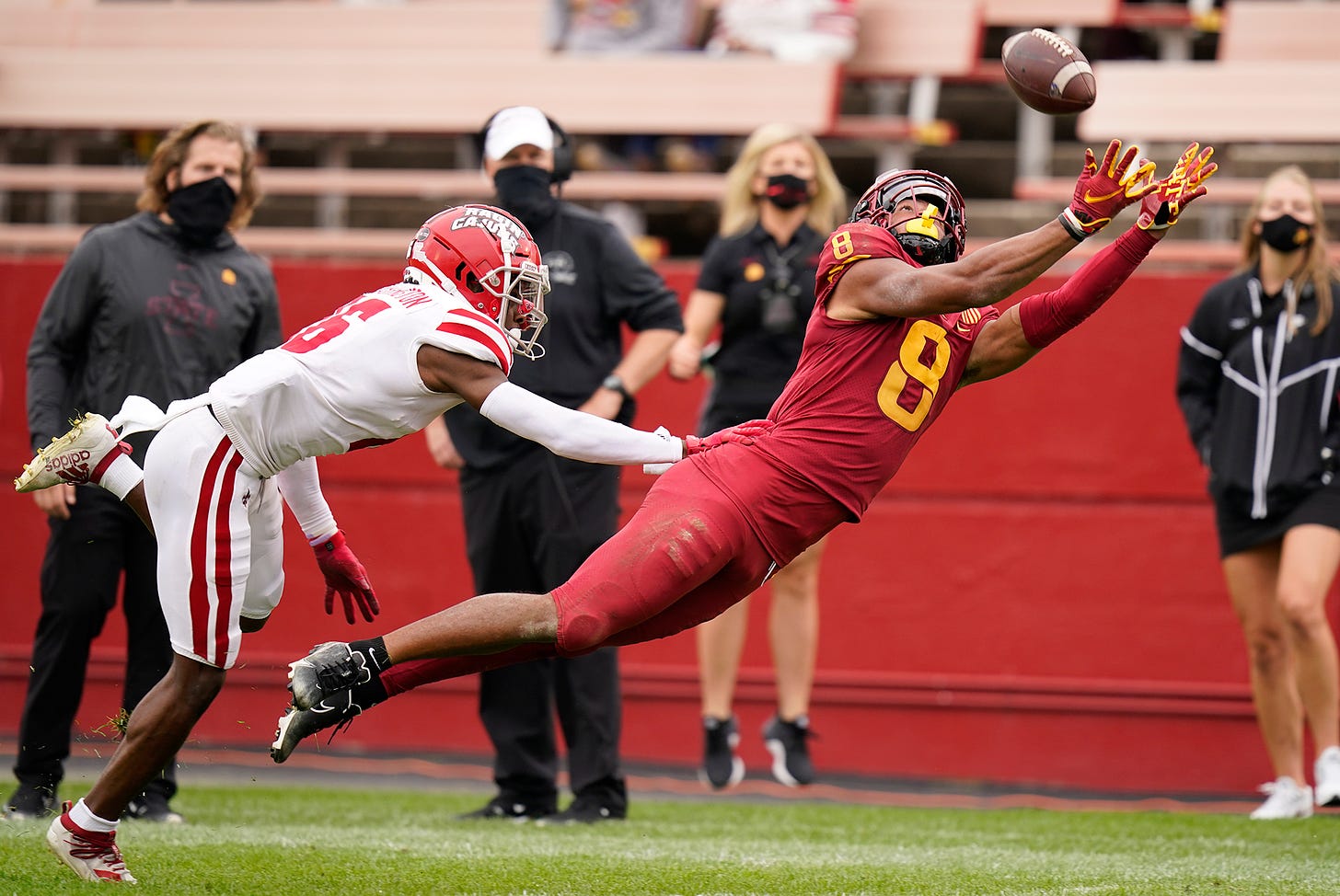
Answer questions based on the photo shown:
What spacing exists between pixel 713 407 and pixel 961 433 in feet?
5.05

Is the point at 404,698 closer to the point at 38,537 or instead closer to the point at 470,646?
the point at 38,537

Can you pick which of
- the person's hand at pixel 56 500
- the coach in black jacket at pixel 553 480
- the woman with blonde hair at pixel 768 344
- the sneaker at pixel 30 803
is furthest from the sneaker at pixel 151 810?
the woman with blonde hair at pixel 768 344

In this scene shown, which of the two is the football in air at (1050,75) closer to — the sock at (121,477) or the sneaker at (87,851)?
the sock at (121,477)

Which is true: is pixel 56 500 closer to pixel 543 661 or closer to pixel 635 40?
pixel 543 661

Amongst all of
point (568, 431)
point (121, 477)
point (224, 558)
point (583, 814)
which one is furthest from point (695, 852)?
point (121, 477)

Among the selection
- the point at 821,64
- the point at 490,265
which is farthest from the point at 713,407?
the point at 821,64

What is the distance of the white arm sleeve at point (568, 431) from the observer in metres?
4.10

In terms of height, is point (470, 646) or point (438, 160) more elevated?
point (438, 160)

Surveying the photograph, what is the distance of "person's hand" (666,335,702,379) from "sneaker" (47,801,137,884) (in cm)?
311

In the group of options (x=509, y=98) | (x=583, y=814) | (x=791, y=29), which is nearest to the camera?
(x=583, y=814)

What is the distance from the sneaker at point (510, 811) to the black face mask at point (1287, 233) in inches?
137

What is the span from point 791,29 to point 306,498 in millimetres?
6787

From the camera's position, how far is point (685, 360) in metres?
6.75

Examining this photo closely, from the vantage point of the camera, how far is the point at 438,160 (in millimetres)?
11016
